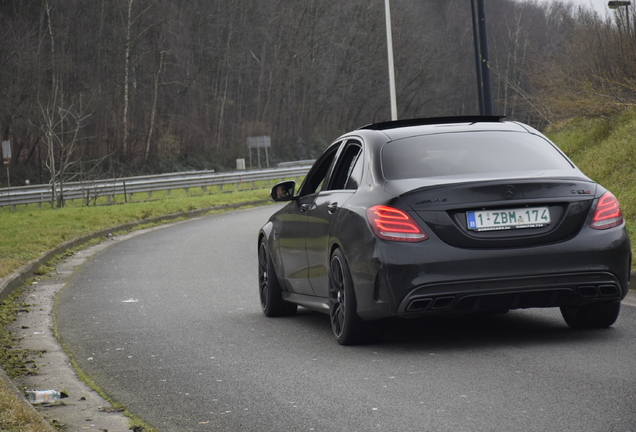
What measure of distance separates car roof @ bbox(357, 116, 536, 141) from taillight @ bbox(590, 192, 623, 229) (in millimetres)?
1026

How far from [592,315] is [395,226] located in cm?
185

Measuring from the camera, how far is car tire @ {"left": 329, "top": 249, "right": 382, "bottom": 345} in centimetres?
692

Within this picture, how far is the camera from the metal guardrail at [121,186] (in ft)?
110

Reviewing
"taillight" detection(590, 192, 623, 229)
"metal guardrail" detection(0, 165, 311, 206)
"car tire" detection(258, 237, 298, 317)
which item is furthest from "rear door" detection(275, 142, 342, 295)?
"metal guardrail" detection(0, 165, 311, 206)

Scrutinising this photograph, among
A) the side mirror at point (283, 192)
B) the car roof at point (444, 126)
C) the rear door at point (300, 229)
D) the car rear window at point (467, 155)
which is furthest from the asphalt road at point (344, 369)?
the car roof at point (444, 126)

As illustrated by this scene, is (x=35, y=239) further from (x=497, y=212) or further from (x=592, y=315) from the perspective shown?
(x=497, y=212)

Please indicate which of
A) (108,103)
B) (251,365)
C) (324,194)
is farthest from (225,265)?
(108,103)

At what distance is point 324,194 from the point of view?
→ 25.7ft

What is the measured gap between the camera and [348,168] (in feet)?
25.7

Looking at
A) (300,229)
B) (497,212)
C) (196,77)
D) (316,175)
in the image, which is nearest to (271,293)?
(300,229)

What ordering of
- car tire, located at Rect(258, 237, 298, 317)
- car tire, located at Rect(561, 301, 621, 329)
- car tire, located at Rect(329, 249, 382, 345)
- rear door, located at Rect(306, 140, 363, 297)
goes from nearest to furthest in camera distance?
car tire, located at Rect(329, 249, 382, 345) < car tire, located at Rect(561, 301, 621, 329) < rear door, located at Rect(306, 140, 363, 297) < car tire, located at Rect(258, 237, 298, 317)

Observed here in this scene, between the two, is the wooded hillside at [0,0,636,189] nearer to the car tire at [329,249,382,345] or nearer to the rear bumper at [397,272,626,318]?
the car tire at [329,249,382,345]

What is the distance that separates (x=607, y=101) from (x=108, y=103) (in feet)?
142

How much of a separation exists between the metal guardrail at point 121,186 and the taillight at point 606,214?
87.0 feet
